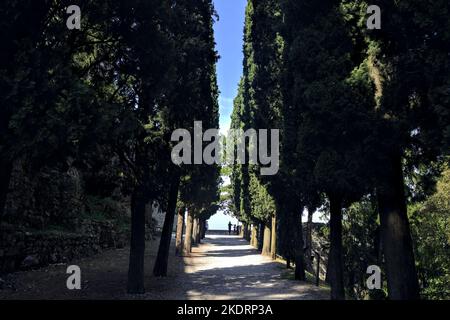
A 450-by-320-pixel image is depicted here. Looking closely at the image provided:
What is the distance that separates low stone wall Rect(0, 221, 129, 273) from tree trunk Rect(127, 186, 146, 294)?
4217mm

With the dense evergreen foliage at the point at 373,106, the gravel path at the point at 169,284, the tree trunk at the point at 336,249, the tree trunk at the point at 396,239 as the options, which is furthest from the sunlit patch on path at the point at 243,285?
the tree trunk at the point at 396,239

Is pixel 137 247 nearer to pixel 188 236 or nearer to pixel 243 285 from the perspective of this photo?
pixel 243 285

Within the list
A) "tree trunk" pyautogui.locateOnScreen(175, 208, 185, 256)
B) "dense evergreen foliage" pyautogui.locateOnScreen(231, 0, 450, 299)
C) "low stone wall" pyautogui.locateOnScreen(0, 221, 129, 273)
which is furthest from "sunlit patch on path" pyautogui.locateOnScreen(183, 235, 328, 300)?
"low stone wall" pyautogui.locateOnScreen(0, 221, 129, 273)

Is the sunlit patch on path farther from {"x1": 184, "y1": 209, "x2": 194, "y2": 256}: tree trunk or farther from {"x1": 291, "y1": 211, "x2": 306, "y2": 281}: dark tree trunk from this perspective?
{"x1": 184, "y1": 209, "x2": 194, "y2": 256}: tree trunk

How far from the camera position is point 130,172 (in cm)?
1329

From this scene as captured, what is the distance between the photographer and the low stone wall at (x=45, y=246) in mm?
13648

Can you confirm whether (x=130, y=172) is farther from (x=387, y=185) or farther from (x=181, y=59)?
(x=387, y=185)

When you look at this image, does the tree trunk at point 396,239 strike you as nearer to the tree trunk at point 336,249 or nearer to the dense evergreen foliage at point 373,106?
the dense evergreen foliage at point 373,106

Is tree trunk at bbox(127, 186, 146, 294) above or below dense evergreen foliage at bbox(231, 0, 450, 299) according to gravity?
below

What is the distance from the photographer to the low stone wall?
44.8ft

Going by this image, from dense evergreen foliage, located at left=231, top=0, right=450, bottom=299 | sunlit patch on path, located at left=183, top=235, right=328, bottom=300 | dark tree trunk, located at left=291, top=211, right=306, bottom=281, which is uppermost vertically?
dense evergreen foliage, located at left=231, top=0, right=450, bottom=299

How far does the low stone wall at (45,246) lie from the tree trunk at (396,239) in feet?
37.9

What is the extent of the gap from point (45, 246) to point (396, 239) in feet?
43.1
